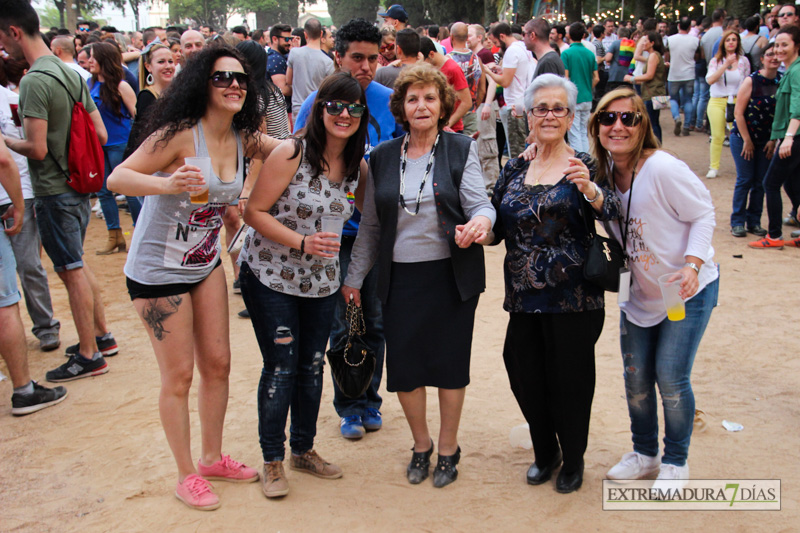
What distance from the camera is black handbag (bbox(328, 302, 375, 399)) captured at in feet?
11.0

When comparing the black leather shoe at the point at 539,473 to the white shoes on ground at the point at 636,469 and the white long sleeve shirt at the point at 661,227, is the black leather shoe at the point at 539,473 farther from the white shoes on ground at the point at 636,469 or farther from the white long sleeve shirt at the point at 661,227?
the white long sleeve shirt at the point at 661,227

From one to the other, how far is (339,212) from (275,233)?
0.34m

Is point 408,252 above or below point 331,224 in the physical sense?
below

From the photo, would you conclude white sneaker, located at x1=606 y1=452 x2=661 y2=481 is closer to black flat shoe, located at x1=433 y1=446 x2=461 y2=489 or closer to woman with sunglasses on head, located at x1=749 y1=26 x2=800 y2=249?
black flat shoe, located at x1=433 y1=446 x2=461 y2=489

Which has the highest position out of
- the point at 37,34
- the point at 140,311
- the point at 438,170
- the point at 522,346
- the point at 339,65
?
the point at 37,34

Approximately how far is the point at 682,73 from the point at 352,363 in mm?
12348

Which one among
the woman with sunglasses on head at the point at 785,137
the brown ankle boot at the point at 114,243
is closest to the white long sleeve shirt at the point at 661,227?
the woman with sunglasses on head at the point at 785,137

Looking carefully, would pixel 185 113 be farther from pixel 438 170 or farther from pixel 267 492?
pixel 267 492

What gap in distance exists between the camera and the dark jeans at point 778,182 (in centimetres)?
691

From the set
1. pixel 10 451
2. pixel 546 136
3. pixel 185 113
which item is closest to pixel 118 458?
pixel 10 451

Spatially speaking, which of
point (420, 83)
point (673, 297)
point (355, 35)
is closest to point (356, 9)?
point (355, 35)

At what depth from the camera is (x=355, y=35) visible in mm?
3717

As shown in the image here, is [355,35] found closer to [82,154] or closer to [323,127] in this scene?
[323,127]

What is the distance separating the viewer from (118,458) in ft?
12.2
